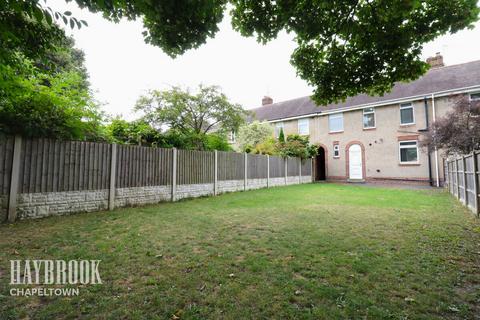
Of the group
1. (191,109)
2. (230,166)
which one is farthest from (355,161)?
(191,109)

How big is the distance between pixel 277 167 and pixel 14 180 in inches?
509

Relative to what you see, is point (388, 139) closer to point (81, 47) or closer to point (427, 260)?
point (427, 260)

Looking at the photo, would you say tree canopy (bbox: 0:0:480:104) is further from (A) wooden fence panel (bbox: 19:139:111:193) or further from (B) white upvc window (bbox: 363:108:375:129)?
(B) white upvc window (bbox: 363:108:375:129)

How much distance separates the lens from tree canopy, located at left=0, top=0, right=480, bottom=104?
4.04 meters

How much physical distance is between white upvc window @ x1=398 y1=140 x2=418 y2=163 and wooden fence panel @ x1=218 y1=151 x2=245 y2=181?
40.3 ft

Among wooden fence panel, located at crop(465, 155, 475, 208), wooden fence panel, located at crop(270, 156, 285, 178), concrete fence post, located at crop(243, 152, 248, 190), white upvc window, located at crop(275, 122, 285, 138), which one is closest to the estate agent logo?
wooden fence panel, located at crop(465, 155, 475, 208)

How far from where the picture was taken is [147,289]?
8.05ft

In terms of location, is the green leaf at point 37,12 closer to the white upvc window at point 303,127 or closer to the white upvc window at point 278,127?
the white upvc window at point 303,127

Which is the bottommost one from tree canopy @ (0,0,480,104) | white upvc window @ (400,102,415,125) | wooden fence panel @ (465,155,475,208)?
wooden fence panel @ (465,155,475,208)

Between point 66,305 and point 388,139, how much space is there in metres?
20.0

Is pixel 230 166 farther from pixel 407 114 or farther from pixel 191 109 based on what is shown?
pixel 407 114

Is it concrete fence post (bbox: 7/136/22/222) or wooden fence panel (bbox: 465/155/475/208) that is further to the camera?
wooden fence panel (bbox: 465/155/475/208)

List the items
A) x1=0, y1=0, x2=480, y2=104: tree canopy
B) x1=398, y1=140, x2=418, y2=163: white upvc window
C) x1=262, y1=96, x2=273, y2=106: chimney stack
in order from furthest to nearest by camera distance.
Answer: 1. x1=262, y1=96, x2=273, y2=106: chimney stack
2. x1=398, y1=140, x2=418, y2=163: white upvc window
3. x1=0, y1=0, x2=480, y2=104: tree canopy

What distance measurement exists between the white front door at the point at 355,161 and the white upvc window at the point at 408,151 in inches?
109
